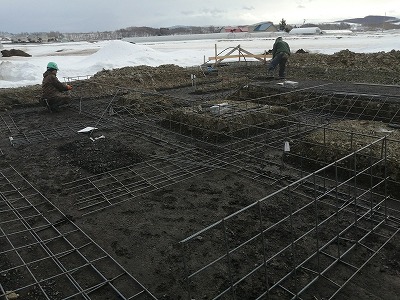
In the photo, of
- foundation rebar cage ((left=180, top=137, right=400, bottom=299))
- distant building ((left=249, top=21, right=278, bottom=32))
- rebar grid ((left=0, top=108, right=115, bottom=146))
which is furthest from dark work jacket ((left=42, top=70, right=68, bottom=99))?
distant building ((left=249, top=21, right=278, bottom=32))

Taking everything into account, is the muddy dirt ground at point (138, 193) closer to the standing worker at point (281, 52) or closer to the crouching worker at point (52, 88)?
the crouching worker at point (52, 88)

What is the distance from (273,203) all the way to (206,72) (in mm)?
14023

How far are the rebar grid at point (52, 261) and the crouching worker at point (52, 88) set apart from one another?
239 inches

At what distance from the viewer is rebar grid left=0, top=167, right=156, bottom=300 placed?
11.0ft

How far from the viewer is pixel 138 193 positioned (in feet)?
17.6

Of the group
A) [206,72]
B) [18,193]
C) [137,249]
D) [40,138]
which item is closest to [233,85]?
[206,72]

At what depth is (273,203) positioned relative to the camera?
4.87 m

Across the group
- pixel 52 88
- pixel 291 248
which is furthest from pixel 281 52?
pixel 291 248

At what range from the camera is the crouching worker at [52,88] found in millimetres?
10430

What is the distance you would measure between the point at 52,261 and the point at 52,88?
7.99 metres

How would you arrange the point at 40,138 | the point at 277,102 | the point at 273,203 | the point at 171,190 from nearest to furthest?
the point at 273,203
the point at 171,190
the point at 40,138
the point at 277,102

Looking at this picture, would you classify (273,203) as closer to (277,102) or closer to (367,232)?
(367,232)

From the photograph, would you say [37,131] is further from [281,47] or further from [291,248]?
[281,47]

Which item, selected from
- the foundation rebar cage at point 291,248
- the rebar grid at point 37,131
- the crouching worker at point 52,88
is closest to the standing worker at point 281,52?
the rebar grid at point 37,131
